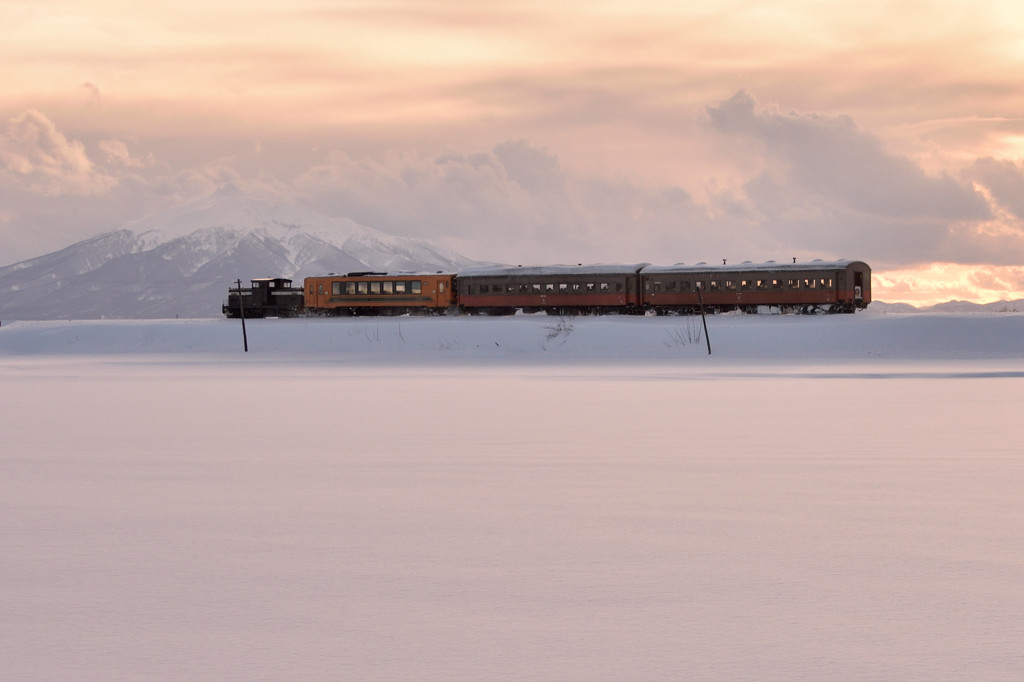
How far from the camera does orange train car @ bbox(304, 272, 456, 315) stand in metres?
84.9

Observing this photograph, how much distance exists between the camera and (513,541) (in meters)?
10.6

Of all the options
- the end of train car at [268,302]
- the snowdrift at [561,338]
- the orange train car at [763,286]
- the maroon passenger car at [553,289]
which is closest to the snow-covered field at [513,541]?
the snowdrift at [561,338]

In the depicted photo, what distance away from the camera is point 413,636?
7.61 metres

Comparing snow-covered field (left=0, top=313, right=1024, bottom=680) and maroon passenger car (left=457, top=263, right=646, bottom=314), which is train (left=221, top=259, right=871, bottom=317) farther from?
snow-covered field (left=0, top=313, right=1024, bottom=680)

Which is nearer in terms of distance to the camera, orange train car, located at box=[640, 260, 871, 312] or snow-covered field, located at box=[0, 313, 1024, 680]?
snow-covered field, located at box=[0, 313, 1024, 680]

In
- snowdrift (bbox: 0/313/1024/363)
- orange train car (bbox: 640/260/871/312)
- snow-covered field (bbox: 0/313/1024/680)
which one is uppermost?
orange train car (bbox: 640/260/871/312)

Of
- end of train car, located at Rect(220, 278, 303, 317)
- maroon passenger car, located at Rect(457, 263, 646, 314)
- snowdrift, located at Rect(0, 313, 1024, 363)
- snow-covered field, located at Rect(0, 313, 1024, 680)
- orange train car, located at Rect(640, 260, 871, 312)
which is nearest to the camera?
snow-covered field, located at Rect(0, 313, 1024, 680)

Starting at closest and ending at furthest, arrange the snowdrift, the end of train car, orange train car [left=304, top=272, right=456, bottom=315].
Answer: the snowdrift, orange train car [left=304, top=272, right=456, bottom=315], the end of train car

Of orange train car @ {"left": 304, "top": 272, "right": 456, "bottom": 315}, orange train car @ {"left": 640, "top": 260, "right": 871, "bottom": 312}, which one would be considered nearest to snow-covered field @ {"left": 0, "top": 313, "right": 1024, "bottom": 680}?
orange train car @ {"left": 640, "top": 260, "right": 871, "bottom": 312}

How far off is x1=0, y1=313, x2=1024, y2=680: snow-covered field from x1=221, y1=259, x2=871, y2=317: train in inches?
1980

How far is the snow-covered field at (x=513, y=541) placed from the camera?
23.9 ft

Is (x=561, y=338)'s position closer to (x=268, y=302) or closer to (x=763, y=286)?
(x=763, y=286)

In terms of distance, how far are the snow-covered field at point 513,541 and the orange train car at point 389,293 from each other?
5704 cm

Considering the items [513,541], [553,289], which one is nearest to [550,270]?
[553,289]
